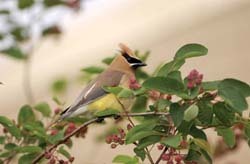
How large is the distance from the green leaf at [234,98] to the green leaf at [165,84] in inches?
4.7

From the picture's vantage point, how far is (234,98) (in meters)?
1.91

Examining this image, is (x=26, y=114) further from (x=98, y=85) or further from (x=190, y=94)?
(x=190, y=94)

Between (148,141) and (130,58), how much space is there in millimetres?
976

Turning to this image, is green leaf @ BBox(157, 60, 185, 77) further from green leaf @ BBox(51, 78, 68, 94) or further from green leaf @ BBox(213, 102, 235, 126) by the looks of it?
green leaf @ BBox(51, 78, 68, 94)

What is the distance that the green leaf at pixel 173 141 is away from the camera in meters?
1.97

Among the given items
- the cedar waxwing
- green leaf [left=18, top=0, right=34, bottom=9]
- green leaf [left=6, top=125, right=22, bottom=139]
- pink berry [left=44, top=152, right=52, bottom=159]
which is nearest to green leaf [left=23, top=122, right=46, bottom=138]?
green leaf [left=6, top=125, right=22, bottom=139]

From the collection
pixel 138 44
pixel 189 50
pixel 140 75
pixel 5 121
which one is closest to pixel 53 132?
pixel 5 121

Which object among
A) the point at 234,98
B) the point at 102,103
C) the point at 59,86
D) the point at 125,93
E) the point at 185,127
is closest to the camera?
the point at 234,98

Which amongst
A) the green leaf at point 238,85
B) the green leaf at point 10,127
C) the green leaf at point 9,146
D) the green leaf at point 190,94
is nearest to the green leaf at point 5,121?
the green leaf at point 10,127

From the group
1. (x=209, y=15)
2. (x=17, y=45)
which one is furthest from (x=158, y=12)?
(x=17, y=45)

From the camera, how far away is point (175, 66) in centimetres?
209

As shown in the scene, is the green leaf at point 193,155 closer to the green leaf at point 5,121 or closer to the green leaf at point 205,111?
the green leaf at point 205,111

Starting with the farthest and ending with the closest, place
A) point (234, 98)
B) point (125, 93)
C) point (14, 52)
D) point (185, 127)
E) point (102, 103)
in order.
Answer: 1. point (14, 52)
2. point (102, 103)
3. point (125, 93)
4. point (185, 127)
5. point (234, 98)

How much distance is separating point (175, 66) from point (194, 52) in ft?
0.27
